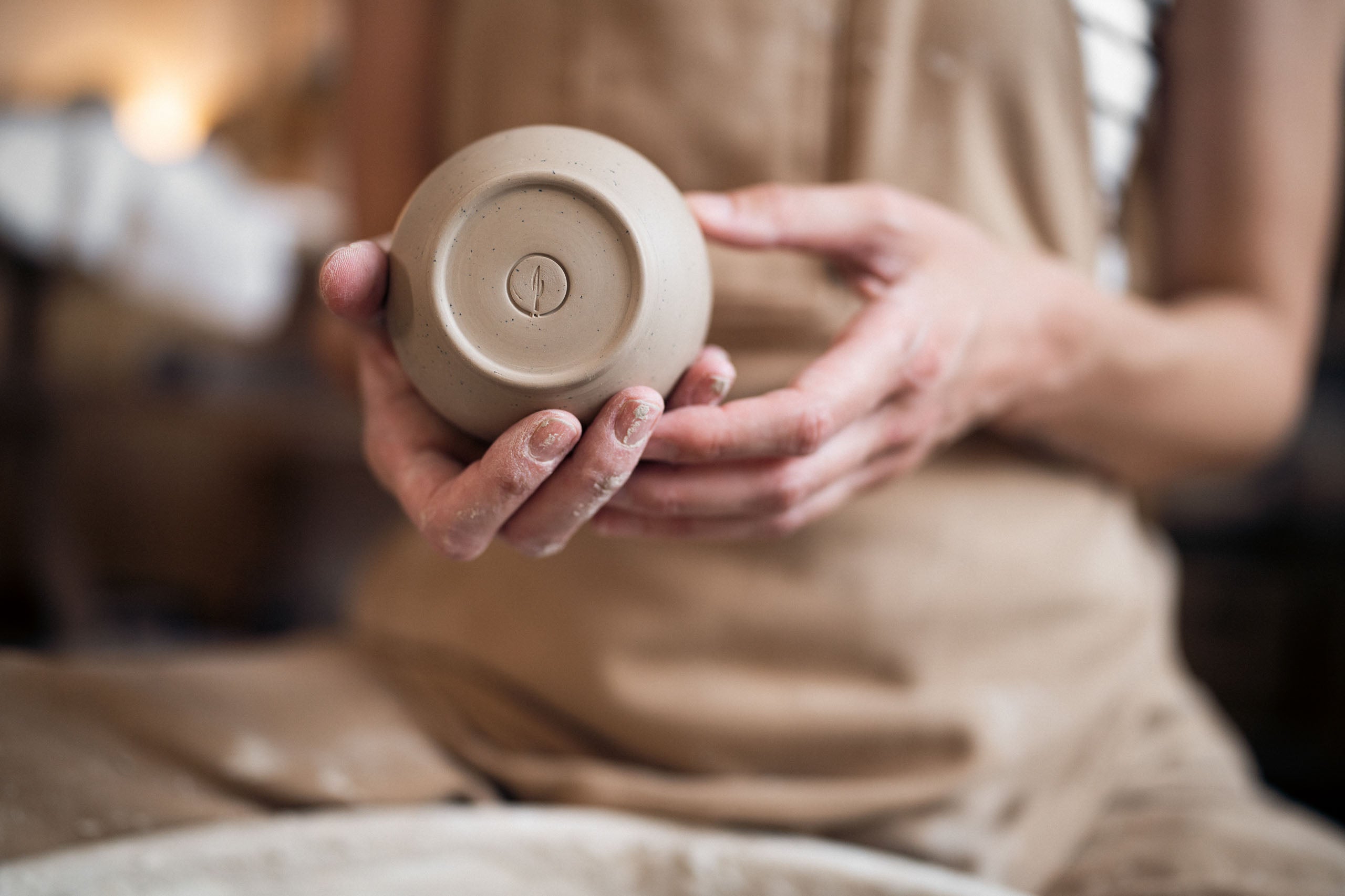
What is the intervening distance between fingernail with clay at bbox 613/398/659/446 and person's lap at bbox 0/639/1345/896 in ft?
1.28

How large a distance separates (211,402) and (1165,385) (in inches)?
86.9

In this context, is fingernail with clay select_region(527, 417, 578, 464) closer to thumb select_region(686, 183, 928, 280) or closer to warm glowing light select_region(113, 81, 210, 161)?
thumb select_region(686, 183, 928, 280)

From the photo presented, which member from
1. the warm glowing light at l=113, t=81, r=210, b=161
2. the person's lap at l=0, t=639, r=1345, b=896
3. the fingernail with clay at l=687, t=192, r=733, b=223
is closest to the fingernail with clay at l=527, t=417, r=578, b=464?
the fingernail with clay at l=687, t=192, r=733, b=223

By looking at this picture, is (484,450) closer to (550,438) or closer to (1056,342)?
(550,438)

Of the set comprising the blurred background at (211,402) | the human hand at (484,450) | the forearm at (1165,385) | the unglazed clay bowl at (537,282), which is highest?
the unglazed clay bowl at (537,282)

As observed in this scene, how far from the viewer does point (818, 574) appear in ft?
1.96

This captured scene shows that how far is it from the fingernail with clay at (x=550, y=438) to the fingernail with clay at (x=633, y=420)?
18 mm

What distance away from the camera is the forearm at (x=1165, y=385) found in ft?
1.94

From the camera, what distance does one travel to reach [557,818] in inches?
21.7

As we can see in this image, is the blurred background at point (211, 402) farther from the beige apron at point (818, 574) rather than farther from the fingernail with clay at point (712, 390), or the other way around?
the fingernail with clay at point (712, 390)

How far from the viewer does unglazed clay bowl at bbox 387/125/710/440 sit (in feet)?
1.26

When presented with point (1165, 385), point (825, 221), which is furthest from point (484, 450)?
point (1165, 385)

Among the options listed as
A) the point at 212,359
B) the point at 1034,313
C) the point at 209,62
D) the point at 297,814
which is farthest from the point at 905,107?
the point at 209,62

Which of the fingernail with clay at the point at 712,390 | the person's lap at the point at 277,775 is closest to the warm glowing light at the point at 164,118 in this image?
the person's lap at the point at 277,775
